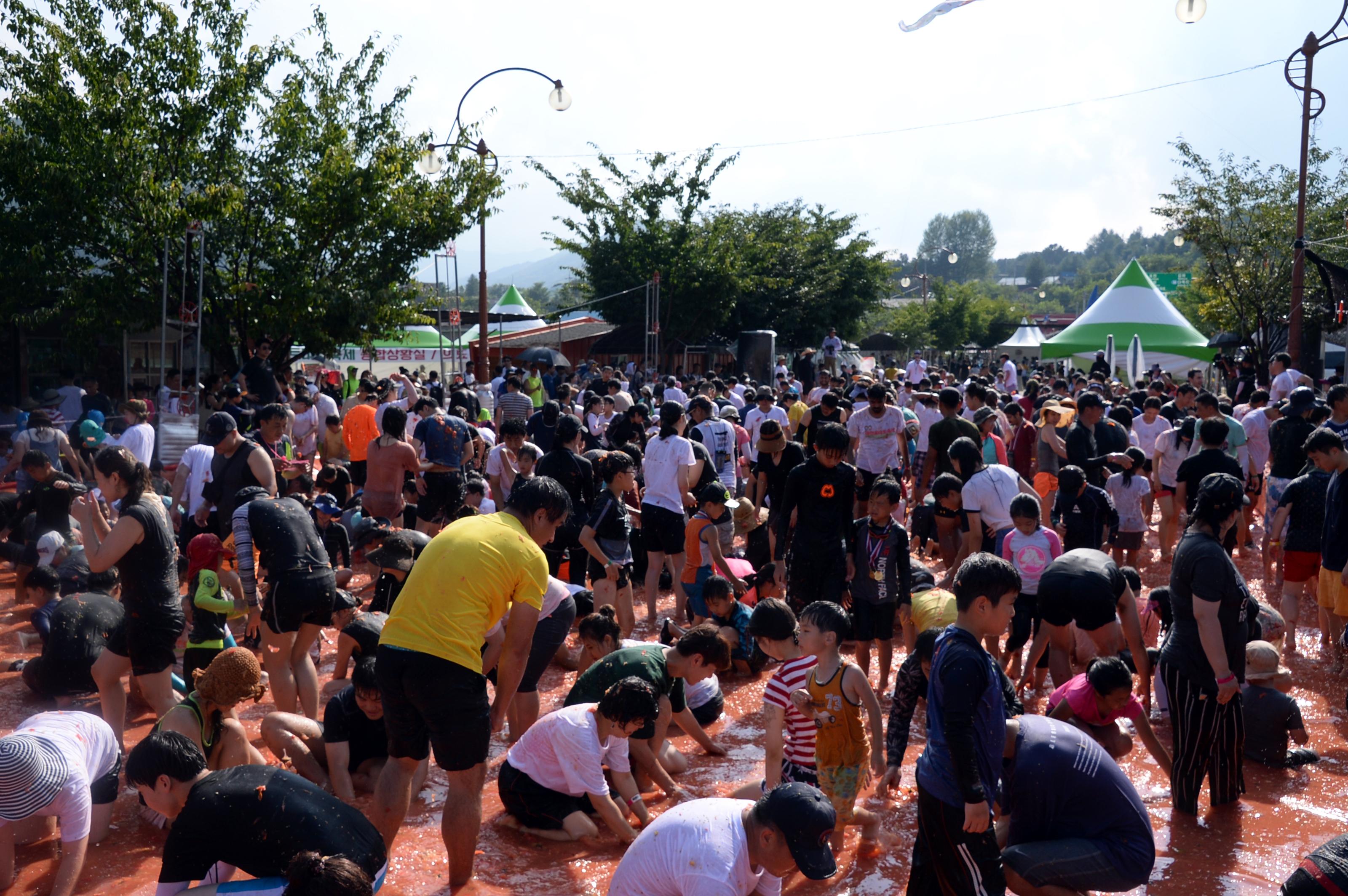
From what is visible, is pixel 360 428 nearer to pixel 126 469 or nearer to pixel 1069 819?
pixel 126 469

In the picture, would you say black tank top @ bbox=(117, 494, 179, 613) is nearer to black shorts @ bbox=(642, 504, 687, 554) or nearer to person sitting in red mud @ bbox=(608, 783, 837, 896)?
person sitting in red mud @ bbox=(608, 783, 837, 896)

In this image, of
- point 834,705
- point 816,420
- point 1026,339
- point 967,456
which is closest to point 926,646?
point 834,705

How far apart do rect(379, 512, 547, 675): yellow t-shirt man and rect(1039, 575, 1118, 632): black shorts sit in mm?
3210

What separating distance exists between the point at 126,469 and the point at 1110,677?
16.1ft

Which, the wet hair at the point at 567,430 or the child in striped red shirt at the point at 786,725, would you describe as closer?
the child in striped red shirt at the point at 786,725

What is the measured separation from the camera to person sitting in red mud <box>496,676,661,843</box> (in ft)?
15.5

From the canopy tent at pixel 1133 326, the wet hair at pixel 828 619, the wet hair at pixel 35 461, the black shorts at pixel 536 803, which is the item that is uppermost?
the canopy tent at pixel 1133 326

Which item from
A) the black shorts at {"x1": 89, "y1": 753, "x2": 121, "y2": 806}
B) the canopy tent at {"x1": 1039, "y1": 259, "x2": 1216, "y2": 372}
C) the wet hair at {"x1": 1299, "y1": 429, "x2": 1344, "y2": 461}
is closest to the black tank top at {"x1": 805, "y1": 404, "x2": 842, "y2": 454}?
the wet hair at {"x1": 1299, "y1": 429, "x2": 1344, "y2": 461}

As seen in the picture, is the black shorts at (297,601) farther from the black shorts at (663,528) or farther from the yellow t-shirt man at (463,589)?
the black shorts at (663,528)

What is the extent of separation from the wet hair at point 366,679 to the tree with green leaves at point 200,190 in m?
12.0

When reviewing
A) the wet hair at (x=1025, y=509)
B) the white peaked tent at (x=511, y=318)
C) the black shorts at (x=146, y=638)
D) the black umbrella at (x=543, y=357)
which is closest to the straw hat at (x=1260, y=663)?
the wet hair at (x=1025, y=509)

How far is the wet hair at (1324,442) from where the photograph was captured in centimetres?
685

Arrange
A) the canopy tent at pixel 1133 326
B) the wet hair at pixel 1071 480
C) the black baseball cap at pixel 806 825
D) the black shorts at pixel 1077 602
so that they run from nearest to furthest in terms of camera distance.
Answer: the black baseball cap at pixel 806 825 < the black shorts at pixel 1077 602 < the wet hair at pixel 1071 480 < the canopy tent at pixel 1133 326

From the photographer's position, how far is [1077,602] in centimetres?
580
